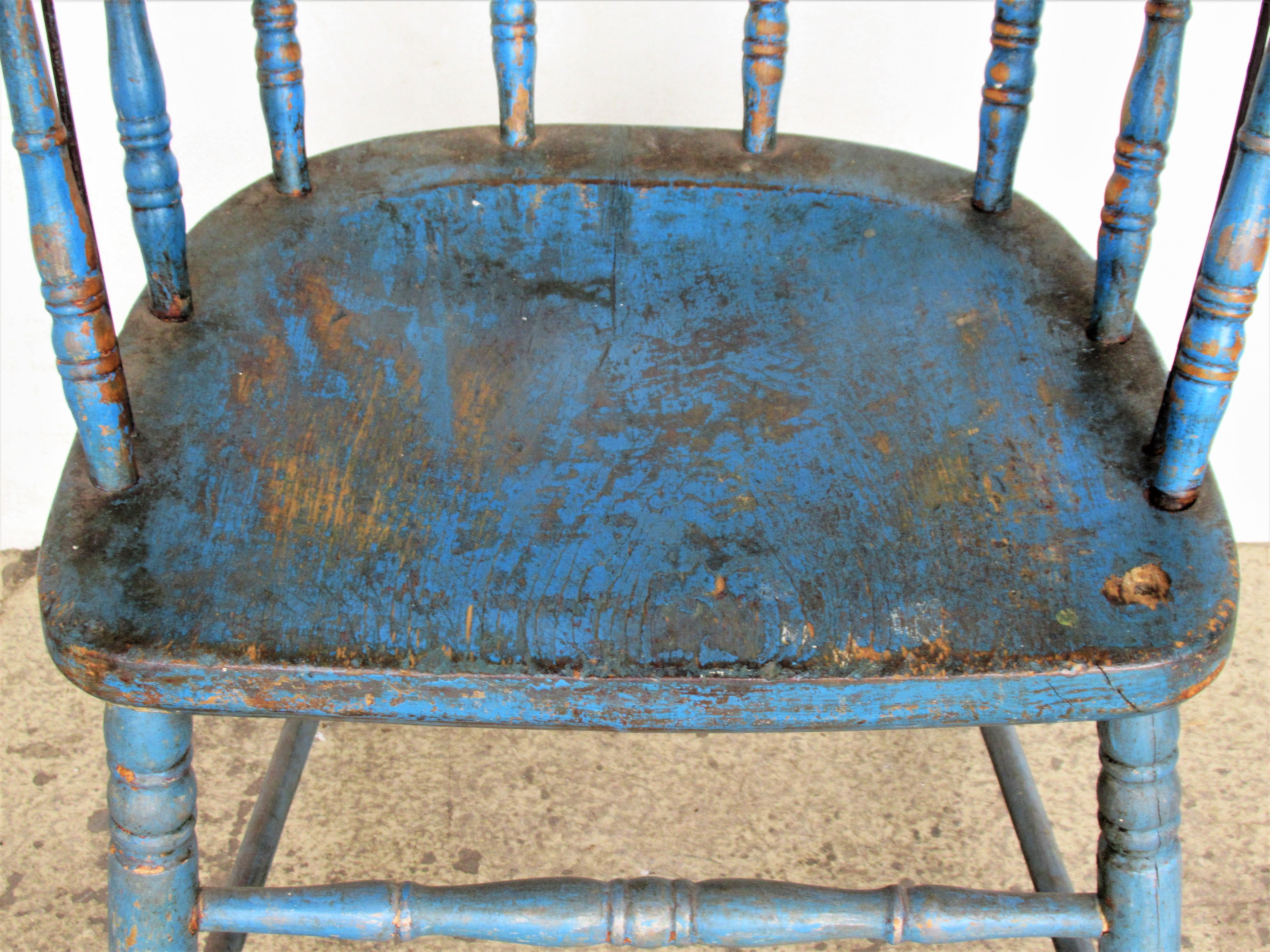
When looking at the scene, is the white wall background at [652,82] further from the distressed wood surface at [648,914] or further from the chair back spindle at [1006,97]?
the distressed wood surface at [648,914]

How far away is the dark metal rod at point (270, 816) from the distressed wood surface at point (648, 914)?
9cm

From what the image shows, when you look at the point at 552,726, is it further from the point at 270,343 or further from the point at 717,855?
the point at 717,855

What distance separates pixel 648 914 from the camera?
2.30 feet

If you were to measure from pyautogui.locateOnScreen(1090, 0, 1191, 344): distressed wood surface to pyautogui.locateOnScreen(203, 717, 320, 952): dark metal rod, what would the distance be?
55 cm

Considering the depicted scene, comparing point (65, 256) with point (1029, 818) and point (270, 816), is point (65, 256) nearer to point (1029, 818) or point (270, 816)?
point (270, 816)

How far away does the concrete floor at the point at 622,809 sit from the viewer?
1.03 meters

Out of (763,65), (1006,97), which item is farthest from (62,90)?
(1006,97)

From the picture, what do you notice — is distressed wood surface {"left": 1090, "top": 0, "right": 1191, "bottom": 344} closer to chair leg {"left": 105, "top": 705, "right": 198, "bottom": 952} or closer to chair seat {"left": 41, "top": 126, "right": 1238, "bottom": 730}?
chair seat {"left": 41, "top": 126, "right": 1238, "bottom": 730}

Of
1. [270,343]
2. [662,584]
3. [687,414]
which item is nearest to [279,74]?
[270,343]

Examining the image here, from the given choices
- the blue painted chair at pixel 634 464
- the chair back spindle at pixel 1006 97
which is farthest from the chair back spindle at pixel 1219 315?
the chair back spindle at pixel 1006 97

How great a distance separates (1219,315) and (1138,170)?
0.16 m

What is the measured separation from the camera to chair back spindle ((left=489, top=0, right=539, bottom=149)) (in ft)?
2.91

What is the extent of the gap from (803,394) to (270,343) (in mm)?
327

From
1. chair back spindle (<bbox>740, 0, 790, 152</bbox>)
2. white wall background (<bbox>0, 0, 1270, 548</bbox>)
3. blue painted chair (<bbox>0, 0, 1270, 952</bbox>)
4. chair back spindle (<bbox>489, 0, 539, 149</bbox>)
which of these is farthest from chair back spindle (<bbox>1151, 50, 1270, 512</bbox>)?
white wall background (<bbox>0, 0, 1270, 548</bbox>)
